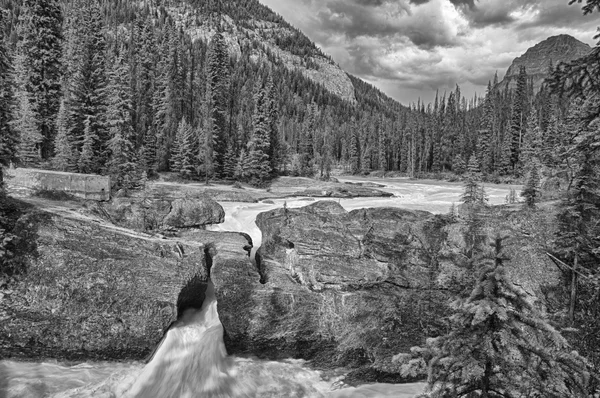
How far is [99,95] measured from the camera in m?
30.3

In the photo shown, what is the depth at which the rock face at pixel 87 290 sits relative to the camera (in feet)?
35.2

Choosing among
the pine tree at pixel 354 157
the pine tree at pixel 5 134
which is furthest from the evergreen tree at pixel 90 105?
the pine tree at pixel 354 157

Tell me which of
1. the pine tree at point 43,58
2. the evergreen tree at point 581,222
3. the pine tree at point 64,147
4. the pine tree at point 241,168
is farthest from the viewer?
the pine tree at point 241,168

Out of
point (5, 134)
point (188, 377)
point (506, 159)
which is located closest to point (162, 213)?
point (5, 134)

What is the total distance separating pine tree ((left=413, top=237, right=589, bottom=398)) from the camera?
4.44 metres

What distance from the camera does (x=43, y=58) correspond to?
3009 centimetres

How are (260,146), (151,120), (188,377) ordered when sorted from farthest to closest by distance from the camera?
(151,120) < (260,146) < (188,377)

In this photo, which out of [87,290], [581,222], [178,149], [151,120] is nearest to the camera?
[87,290]

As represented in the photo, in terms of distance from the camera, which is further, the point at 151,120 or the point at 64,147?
the point at 151,120

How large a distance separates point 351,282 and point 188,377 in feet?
21.9

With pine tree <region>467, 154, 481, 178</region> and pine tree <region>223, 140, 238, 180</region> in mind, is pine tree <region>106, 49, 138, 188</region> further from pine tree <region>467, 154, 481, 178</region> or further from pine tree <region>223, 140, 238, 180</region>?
pine tree <region>467, 154, 481, 178</region>

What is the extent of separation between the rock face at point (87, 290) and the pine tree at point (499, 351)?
9702 mm

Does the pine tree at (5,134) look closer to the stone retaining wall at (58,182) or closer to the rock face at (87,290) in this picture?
the rock face at (87,290)

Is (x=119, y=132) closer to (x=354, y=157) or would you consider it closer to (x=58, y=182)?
(x=58, y=182)
